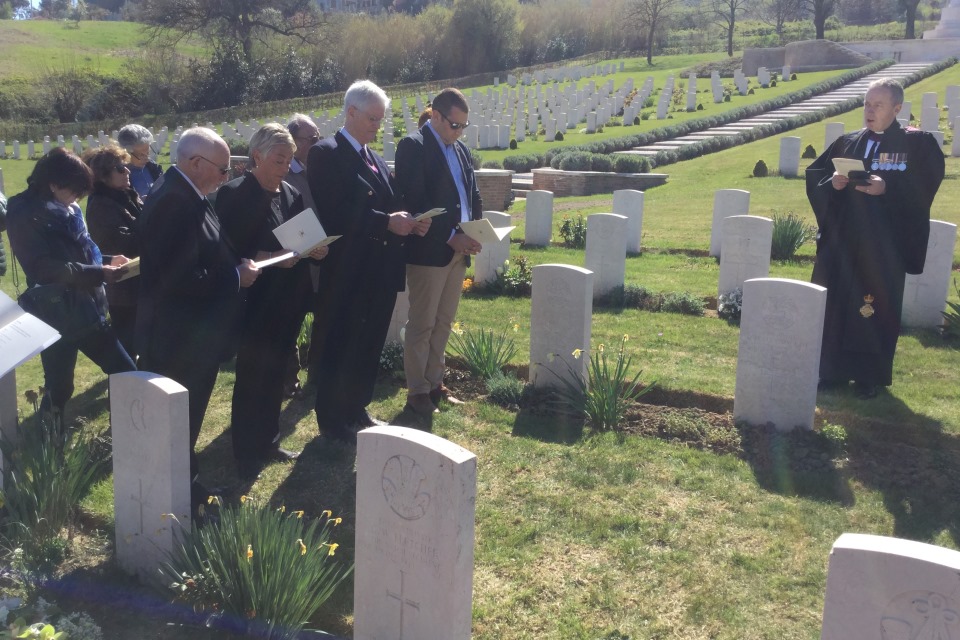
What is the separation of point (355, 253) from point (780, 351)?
→ 2.70m

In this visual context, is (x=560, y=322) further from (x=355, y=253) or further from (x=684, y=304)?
(x=684, y=304)

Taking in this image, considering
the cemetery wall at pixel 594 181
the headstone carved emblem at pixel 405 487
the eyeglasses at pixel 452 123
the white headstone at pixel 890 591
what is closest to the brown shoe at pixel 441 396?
the eyeglasses at pixel 452 123

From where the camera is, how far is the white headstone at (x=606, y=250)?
897cm

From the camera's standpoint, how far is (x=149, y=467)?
3.86 m

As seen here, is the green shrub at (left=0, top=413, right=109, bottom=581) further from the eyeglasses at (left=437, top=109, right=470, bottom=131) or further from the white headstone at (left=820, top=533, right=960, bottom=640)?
the white headstone at (left=820, top=533, right=960, bottom=640)

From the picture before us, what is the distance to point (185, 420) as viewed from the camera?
12.3 feet

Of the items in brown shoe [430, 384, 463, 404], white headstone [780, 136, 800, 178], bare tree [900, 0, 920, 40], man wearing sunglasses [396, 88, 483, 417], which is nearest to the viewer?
man wearing sunglasses [396, 88, 483, 417]

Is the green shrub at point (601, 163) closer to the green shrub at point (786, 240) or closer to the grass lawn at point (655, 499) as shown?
the green shrub at point (786, 240)

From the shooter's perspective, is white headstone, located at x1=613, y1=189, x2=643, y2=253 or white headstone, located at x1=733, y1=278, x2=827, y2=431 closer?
white headstone, located at x1=733, y1=278, x2=827, y2=431

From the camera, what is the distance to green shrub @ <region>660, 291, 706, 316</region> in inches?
340

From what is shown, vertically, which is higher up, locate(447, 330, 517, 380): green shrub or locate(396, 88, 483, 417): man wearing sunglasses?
locate(396, 88, 483, 417): man wearing sunglasses

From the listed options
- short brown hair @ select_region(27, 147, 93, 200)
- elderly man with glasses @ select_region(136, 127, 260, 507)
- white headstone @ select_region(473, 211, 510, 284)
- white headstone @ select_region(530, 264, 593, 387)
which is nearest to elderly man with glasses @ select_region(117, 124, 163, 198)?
short brown hair @ select_region(27, 147, 93, 200)

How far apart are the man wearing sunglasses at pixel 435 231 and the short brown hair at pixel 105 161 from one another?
5.86 ft

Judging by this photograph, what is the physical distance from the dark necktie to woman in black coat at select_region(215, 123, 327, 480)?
0.47 metres
